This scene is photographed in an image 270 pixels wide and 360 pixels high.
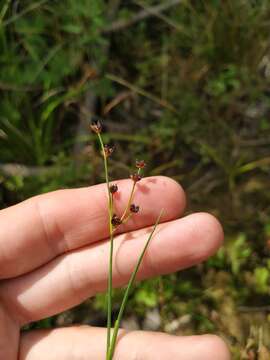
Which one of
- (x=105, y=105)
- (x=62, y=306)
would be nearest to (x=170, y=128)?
(x=105, y=105)

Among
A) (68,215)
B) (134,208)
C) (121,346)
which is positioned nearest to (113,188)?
Result: (134,208)

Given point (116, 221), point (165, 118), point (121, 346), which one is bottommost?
point (121, 346)

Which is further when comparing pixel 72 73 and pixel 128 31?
pixel 128 31

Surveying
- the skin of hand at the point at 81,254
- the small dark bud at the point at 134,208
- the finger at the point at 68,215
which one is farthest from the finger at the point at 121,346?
the small dark bud at the point at 134,208

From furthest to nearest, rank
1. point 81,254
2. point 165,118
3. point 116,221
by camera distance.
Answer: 1. point 165,118
2. point 81,254
3. point 116,221

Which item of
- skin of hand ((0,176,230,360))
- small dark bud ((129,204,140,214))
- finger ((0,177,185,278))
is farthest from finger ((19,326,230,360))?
small dark bud ((129,204,140,214))

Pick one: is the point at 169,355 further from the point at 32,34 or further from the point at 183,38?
the point at 183,38

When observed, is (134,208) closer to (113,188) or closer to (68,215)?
(113,188)

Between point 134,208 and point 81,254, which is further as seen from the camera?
point 81,254
